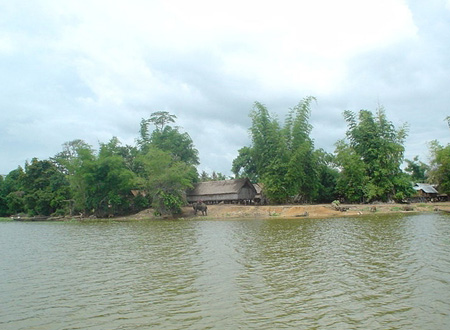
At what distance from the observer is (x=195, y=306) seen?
282 inches

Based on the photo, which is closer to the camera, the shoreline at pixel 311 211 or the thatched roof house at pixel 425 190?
the shoreline at pixel 311 211

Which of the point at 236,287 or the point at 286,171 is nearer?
the point at 236,287

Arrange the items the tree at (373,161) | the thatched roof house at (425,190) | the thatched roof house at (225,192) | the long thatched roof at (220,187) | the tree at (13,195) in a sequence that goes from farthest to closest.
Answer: the tree at (13,195), the thatched roof house at (425,190), the long thatched roof at (220,187), the thatched roof house at (225,192), the tree at (373,161)

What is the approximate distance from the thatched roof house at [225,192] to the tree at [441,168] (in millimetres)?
22854

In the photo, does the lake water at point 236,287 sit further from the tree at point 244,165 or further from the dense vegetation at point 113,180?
the tree at point 244,165

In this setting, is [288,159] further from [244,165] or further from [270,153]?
[244,165]

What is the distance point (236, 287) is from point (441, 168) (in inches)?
1593

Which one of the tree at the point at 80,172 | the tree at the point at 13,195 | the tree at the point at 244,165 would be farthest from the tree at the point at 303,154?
the tree at the point at 13,195

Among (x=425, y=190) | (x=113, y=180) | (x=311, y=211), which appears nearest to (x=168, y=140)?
(x=113, y=180)

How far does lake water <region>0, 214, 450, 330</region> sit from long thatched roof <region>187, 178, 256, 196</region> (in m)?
30.8

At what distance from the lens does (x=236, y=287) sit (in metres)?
8.53

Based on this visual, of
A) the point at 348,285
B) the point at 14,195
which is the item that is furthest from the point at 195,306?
the point at 14,195

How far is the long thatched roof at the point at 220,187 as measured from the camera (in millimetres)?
45875

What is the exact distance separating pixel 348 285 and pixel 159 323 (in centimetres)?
482
